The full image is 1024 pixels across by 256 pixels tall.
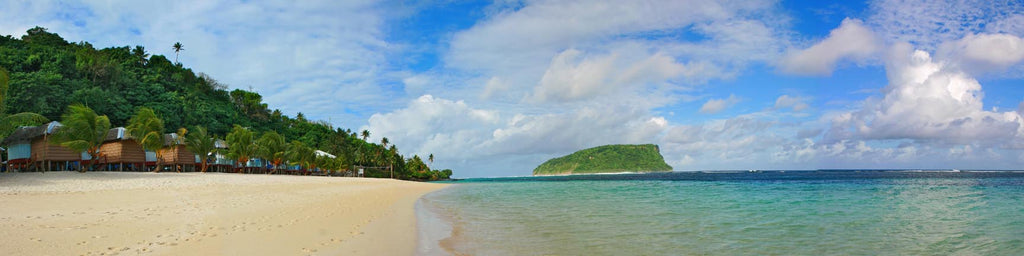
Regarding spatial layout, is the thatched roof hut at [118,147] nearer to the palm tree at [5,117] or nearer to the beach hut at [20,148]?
the beach hut at [20,148]

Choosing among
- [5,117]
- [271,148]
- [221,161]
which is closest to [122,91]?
[221,161]

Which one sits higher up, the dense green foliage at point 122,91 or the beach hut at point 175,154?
the dense green foliage at point 122,91

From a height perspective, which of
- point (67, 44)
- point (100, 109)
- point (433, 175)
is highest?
point (67, 44)

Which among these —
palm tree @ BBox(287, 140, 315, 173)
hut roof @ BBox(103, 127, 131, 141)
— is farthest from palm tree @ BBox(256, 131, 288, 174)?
hut roof @ BBox(103, 127, 131, 141)

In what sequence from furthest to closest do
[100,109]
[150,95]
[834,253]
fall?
[150,95]
[100,109]
[834,253]

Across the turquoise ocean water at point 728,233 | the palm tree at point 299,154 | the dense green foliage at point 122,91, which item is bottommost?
the turquoise ocean water at point 728,233

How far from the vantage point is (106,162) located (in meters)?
35.6

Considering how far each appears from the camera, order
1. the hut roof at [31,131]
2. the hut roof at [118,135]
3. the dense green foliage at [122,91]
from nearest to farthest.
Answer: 1. the hut roof at [31,131]
2. the hut roof at [118,135]
3. the dense green foliage at [122,91]

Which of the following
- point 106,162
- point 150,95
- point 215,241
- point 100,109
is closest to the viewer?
point 215,241

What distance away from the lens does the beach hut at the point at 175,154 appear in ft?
138

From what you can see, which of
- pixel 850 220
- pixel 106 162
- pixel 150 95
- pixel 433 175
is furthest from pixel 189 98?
pixel 850 220

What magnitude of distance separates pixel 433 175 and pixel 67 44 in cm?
6814

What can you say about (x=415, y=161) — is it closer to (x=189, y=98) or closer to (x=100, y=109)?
(x=189, y=98)

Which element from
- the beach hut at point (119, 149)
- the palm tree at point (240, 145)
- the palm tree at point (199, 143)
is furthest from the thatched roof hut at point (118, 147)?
the palm tree at point (240, 145)
